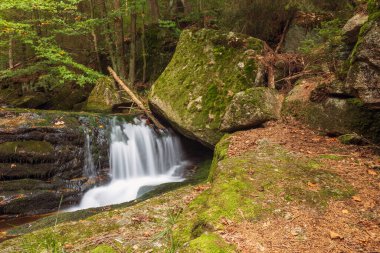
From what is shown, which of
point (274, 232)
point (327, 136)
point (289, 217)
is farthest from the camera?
point (327, 136)

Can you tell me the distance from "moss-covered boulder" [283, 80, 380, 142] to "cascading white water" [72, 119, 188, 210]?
3.87 meters

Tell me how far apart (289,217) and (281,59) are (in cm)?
601

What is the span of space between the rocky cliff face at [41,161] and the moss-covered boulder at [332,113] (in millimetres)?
5898

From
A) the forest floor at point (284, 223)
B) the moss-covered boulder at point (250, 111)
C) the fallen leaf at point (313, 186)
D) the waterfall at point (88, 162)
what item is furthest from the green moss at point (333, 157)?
the waterfall at point (88, 162)

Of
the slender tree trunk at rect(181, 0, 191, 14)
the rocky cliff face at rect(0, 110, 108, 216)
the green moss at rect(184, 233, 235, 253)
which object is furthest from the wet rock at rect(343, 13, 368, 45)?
the slender tree trunk at rect(181, 0, 191, 14)

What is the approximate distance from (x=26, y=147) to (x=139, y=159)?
3.36m

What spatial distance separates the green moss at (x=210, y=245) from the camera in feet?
8.77

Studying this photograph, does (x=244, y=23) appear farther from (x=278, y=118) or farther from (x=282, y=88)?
(x=278, y=118)

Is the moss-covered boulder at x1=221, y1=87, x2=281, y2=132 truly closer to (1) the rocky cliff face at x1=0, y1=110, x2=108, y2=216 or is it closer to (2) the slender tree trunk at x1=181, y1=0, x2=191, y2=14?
(1) the rocky cliff face at x1=0, y1=110, x2=108, y2=216

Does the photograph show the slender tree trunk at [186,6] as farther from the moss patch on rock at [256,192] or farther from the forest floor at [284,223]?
the moss patch on rock at [256,192]

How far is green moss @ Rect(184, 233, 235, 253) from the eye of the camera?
2.67m

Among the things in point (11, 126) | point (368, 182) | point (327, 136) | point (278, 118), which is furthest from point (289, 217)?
point (11, 126)

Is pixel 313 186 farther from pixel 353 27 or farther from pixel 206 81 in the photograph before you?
pixel 206 81

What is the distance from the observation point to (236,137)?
6.30m
